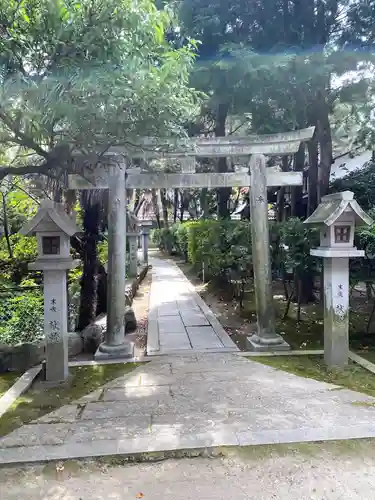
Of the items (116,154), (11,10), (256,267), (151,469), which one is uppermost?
(11,10)

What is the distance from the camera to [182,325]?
30.4 feet

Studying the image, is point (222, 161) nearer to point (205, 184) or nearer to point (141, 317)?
point (141, 317)

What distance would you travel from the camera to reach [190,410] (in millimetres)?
4668

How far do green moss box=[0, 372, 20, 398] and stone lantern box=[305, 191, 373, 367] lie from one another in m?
4.97

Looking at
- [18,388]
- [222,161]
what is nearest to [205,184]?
[18,388]

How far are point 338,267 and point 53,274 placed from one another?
14.9 feet

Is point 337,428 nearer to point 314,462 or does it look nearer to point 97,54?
point 314,462

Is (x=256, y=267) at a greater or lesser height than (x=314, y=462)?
greater

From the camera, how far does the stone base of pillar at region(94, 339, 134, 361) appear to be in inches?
262

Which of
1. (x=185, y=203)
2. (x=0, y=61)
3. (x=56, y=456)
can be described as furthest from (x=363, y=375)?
(x=185, y=203)

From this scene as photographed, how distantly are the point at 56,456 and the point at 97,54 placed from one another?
401cm

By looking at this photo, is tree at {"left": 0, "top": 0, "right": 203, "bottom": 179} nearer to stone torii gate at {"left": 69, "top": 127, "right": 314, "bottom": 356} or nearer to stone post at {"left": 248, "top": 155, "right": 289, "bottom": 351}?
stone torii gate at {"left": 69, "top": 127, "right": 314, "bottom": 356}

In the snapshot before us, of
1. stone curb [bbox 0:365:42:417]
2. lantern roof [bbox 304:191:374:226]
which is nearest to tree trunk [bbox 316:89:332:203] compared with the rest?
lantern roof [bbox 304:191:374:226]

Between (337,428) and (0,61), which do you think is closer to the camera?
(0,61)
